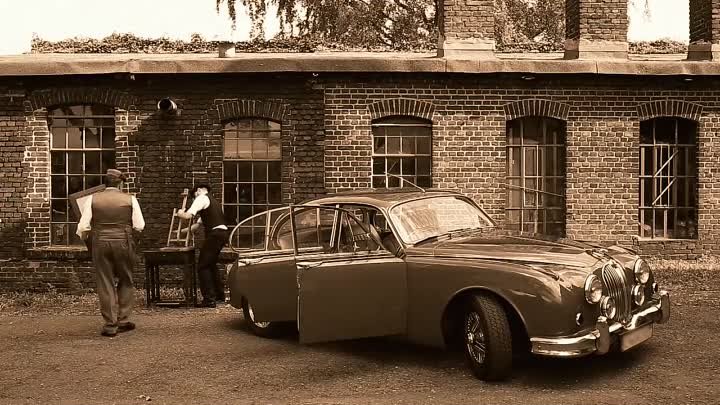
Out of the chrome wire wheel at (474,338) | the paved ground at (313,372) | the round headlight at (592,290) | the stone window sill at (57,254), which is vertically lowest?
the paved ground at (313,372)

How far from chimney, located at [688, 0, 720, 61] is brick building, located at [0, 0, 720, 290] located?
40mm

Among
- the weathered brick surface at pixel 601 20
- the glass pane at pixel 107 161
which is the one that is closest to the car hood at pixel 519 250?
the weathered brick surface at pixel 601 20

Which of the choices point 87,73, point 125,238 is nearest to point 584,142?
point 125,238

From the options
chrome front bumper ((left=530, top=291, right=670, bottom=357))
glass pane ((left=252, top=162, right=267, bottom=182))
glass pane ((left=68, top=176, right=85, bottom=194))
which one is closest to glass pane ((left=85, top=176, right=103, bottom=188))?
glass pane ((left=68, top=176, right=85, bottom=194))

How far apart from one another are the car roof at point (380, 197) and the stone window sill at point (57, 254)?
593 cm

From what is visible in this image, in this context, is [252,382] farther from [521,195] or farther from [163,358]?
[521,195]

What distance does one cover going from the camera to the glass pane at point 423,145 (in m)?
11.4

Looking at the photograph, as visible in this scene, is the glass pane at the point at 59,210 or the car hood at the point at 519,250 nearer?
the car hood at the point at 519,250

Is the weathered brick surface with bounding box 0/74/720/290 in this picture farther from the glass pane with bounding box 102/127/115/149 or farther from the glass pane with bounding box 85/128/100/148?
the glass pane with bounding box 85/128/100/148

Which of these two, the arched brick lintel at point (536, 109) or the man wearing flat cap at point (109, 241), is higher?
the arched brick lintel at point (536, 109)

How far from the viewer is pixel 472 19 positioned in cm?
1141

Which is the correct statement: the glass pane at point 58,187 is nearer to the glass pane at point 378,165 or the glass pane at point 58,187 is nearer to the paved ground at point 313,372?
the paved ground at point 313,372

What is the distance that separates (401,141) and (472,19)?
89.3 inches

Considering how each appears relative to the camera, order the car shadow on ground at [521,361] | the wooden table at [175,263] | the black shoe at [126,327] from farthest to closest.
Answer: the wooden table at [175,263], the black shoe at [126,327], the car shadow on ground at [521,361]
